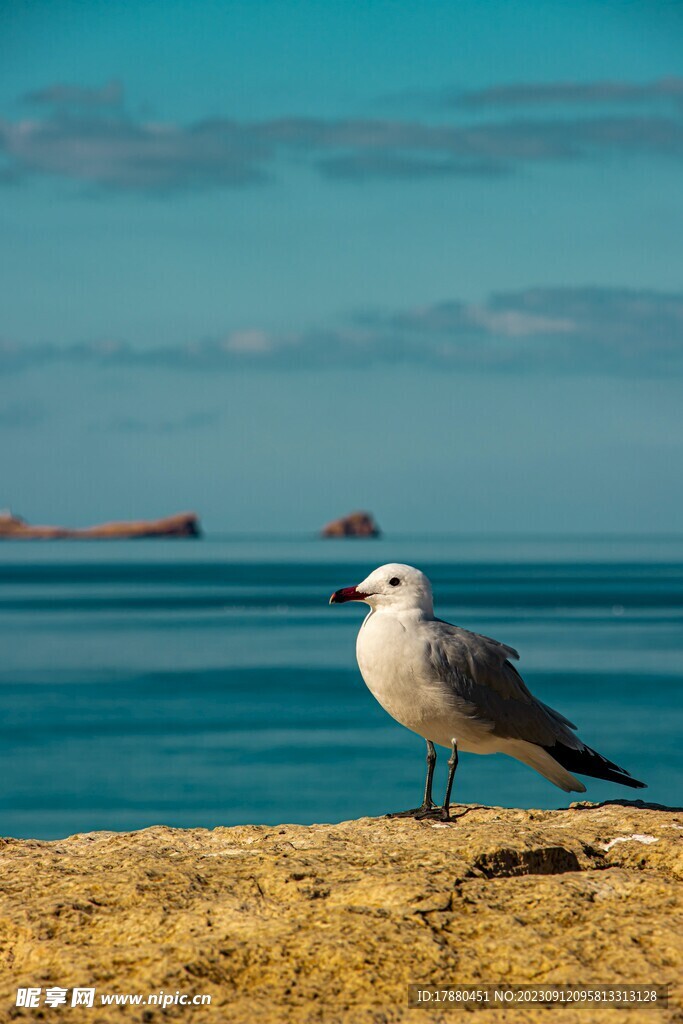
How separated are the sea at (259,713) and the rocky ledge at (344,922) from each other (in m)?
7.21

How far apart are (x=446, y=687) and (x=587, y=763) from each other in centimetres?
120

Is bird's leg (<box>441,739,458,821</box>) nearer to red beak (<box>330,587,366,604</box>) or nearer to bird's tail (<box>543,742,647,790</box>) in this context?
bird's tail (<box>543,742,647,790</box>)

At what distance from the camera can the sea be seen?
64.5ft

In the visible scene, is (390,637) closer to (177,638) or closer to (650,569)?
(177,638)

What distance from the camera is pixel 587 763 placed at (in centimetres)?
778

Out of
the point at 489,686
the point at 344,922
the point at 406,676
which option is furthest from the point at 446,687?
the point at 344,922

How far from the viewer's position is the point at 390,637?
7.21 m

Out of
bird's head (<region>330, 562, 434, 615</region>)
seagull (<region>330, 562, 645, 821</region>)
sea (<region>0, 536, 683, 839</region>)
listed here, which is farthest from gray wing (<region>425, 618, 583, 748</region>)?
sea (<region>0, 536, 683, 839</region>)

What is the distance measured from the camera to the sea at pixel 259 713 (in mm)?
19672

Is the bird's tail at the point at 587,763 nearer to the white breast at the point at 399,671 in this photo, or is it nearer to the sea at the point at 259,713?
the white breast at the point at 399,671

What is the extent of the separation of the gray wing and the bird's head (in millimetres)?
178

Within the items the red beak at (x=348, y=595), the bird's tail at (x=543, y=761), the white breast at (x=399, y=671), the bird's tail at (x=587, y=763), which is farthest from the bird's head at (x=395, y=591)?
the bird's tail at (x=587, y=763)

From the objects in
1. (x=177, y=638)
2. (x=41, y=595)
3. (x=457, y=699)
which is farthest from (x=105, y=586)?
(x=457, y=699)

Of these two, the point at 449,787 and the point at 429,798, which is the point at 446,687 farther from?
the point at 429,798
